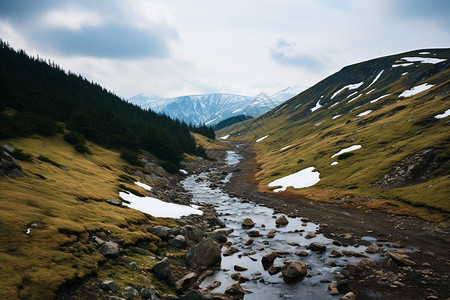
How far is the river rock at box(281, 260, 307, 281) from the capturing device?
20953 millimetres

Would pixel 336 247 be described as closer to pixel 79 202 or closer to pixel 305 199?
pixel 305 199

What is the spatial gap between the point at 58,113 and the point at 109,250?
88414mm

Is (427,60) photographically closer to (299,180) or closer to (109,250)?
(299,180)

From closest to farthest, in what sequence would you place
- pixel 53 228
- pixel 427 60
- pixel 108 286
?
pixel 108 286
pixel 53 228
pixel 427 60

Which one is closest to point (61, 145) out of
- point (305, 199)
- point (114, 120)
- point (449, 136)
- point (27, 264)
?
point (114, 120)

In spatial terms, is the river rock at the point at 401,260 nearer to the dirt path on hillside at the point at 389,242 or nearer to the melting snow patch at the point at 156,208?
the dirt path on hillside at the point at 389,242

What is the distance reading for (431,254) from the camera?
2275 cm

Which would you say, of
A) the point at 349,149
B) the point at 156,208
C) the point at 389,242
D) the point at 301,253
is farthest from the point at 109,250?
the point at 349,149

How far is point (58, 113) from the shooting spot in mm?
88500

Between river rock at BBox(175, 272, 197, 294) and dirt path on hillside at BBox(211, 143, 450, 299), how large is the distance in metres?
12.0

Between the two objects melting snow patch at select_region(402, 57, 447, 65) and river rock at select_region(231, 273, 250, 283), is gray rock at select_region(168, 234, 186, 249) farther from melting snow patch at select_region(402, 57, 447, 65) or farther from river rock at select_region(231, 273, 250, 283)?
melting snow patch at select_region(402, 57, 447, 65)

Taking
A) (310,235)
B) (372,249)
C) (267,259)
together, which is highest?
(310,235)

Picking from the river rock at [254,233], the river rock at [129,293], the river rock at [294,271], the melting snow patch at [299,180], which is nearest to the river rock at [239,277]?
the river rock at [294,271]

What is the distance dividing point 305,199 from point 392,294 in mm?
34711
